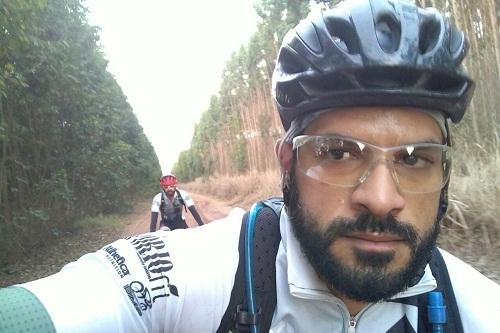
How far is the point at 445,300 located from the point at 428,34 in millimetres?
918

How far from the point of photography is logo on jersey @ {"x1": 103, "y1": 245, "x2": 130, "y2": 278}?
1.16m

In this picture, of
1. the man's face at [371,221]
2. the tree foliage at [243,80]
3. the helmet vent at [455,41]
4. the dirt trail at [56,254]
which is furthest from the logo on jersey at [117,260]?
the tree foliage at [243,80]

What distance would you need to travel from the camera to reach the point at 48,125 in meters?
9.80

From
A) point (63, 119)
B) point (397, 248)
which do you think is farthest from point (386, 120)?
point (63, 119)

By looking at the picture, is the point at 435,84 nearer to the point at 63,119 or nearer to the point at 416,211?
the point at 416,211

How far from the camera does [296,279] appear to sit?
1.26 metres

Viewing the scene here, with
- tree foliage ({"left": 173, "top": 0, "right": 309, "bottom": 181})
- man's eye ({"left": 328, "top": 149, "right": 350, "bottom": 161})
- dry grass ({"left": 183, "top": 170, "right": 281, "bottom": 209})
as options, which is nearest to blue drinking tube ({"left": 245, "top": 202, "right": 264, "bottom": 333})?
man's eye ({"left": 328, "top": 149, "right": 350, "bottom": 161})

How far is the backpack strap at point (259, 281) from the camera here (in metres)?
1.17

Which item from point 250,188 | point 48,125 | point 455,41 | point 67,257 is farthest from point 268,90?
point 455,41

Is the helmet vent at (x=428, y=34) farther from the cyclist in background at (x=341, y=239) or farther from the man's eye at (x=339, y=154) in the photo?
the man's eye at (x=339, y=154)

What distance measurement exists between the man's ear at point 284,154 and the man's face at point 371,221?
0.50 ft

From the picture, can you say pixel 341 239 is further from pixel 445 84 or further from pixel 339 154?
pixel 445 84

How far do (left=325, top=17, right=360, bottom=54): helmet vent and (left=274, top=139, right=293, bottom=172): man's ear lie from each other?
1.25ft

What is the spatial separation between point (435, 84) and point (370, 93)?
1.02ft
